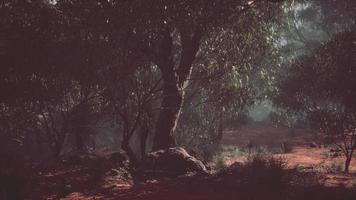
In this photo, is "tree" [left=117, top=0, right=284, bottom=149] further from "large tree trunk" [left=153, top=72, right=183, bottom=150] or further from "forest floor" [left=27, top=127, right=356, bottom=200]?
"forest floor" [left=27, top=127, right=356, bottom=200]

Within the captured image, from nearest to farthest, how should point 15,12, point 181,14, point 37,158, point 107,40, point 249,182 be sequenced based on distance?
point 249,182
point 181,14
point 15,12
point 107,40
point 37,158

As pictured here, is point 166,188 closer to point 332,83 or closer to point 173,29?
point 173,29

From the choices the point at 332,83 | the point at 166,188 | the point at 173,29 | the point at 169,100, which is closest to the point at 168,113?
the point at 169,100

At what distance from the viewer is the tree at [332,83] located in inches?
Answer: 584

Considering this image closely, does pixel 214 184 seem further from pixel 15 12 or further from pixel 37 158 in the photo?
pixel 37 158

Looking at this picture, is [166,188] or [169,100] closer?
[166,188]

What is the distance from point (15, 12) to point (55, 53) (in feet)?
7.15

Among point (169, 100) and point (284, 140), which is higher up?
point (169, 100)

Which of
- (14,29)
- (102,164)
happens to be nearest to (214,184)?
(102,164)

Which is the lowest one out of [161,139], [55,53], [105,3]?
[161,139]

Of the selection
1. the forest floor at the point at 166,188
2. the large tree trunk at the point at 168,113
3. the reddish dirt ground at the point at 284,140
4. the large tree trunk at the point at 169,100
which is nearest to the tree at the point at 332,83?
the reddish dirt ground at the point at 284,140

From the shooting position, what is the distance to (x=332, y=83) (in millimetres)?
15500

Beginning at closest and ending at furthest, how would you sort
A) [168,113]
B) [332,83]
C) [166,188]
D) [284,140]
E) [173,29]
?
[166,188], [173,29], [168,113], [332,83], [284,140]

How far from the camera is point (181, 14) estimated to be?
37.3 ft
